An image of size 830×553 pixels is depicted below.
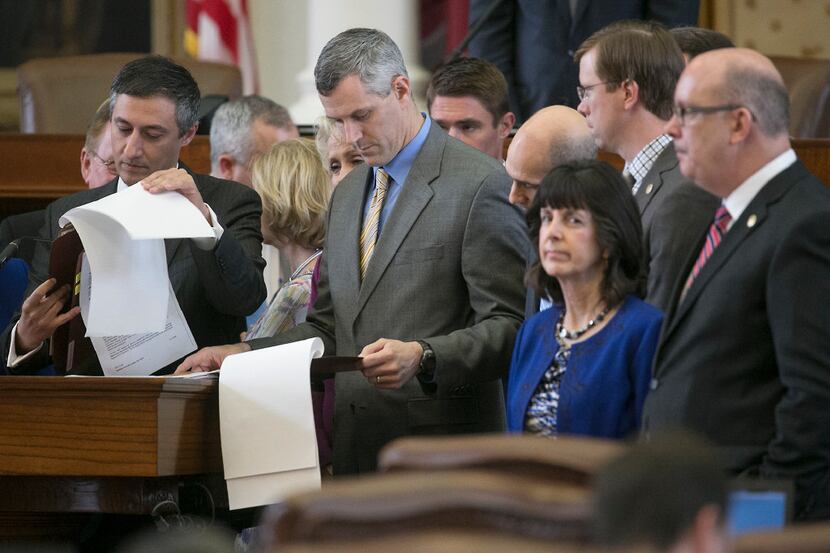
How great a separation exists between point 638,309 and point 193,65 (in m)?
4.68

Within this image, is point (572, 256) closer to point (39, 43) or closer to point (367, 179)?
point (367, 179)

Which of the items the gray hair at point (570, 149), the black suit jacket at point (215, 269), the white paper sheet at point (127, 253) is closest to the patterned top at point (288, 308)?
the black suit jacket at point (215, 269)

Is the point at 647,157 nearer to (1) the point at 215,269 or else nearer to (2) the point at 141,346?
(1) the point at 215,269

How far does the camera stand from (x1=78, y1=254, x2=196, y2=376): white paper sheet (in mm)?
3525

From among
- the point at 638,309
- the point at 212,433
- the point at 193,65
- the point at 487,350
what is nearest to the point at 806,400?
the point at 638,309

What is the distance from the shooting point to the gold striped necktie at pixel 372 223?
3633 mm

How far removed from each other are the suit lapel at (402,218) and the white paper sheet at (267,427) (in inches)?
14.5

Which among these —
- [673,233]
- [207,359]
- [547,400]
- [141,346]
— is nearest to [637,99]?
[673,233]

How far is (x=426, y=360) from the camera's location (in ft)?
10.9

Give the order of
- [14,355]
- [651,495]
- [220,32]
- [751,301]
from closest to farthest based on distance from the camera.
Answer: [651,495]
[751,301]
[14,355]
[220,32]

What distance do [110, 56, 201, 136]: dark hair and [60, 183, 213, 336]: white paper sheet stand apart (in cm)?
54

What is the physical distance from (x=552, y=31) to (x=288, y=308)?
7.12 feet

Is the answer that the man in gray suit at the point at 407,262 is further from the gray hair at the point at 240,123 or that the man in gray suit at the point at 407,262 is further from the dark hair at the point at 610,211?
the gray hair at the point at 240,123

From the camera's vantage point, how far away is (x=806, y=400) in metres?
2.52
